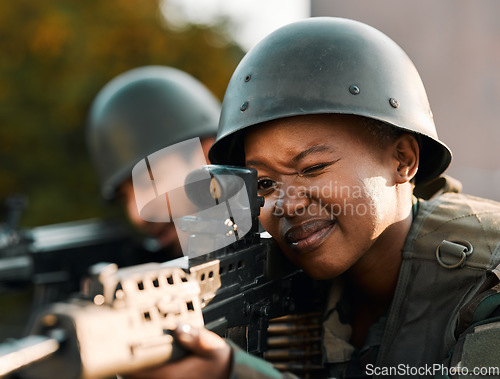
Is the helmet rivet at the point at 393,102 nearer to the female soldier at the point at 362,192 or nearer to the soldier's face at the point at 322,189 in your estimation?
the female soldier at the point at 362,192

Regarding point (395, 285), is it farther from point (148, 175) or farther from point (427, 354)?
point (148, 175)

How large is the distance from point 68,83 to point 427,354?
811 centimetres

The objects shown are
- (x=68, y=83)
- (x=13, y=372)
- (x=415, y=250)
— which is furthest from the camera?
(x=68, y=83)

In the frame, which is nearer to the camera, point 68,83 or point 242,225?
point 242,225

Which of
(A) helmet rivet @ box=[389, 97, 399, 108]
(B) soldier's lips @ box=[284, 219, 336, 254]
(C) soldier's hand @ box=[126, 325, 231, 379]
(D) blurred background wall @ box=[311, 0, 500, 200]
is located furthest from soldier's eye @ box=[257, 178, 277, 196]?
(D) blurred background wall @ box=[311, 0, 500, 200]

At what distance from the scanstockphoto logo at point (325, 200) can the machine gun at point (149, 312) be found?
159 millimetres

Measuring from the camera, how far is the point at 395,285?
2840 millimetres

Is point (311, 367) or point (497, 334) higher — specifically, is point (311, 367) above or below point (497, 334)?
below

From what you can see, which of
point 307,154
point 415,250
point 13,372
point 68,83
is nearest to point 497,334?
point 415,250

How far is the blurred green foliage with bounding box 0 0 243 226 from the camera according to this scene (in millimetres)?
Result: 9492

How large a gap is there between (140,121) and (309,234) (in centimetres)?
338

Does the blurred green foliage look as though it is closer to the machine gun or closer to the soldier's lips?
the soldier's lips

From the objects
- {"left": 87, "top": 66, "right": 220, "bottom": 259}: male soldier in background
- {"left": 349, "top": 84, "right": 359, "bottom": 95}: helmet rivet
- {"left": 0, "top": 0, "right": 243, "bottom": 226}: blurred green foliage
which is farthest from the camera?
{"left": 0, "top": 0, "right": 243, "bottom": 226}: blurred green foliage

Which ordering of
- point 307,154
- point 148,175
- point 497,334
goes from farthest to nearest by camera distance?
1. point 148,175
2. point 307,154
3. point 497,334
